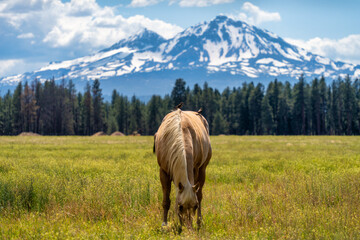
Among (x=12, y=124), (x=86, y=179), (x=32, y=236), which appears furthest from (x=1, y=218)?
(x=12, y=124)

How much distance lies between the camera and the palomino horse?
6.40 metres

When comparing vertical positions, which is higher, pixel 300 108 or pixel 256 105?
pixel 256 105

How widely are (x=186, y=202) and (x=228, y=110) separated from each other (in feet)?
367

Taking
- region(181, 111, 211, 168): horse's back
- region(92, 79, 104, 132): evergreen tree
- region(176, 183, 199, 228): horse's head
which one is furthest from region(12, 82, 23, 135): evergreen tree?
region(176, 183, 199, 228): horse's head

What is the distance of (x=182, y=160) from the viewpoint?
21.9 feet

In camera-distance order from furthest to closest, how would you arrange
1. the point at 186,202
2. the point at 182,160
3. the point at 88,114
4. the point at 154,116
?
the point at 154,116 → the point at 88,114 → the point at 182,160 → the point at 186,202

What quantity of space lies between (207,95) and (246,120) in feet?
49.3

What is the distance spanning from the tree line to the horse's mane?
97.5 m

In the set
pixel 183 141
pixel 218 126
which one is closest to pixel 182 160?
pixel 183 141

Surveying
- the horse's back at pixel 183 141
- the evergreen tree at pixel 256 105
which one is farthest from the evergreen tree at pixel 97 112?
the horse's back at pixel 183 141

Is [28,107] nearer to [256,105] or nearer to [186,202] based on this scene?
[256,105]

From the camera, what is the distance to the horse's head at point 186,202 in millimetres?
6281

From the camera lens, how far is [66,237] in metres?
6.62

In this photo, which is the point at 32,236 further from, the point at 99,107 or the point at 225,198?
the point at 99,107
